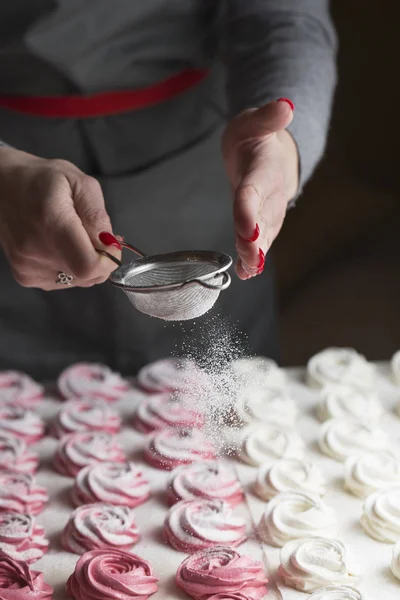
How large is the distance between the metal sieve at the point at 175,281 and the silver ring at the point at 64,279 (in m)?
0.15

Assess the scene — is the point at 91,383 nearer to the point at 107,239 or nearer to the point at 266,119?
the point at 107,239

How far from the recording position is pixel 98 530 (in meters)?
1.48

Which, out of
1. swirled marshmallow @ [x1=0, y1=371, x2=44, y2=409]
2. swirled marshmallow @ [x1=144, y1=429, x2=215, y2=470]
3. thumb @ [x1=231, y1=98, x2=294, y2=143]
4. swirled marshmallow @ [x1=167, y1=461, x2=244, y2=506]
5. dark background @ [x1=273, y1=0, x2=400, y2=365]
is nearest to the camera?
thumb @ [x1=231, y1=98, x2=294, y2=143]

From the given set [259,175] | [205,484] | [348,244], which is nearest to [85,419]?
[205,484]

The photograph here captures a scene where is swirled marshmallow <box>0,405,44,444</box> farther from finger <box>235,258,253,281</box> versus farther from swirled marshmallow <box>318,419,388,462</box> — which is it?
finger <box>235,258,253,281</box>

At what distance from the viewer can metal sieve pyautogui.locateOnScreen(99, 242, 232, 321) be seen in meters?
1.29

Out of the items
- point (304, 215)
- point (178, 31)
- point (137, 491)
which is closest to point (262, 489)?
point (137, 491)

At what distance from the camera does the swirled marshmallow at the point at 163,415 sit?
1826 millimetres

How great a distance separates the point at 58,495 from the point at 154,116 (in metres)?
0.95

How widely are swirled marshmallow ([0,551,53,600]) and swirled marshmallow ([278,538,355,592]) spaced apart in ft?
1.25

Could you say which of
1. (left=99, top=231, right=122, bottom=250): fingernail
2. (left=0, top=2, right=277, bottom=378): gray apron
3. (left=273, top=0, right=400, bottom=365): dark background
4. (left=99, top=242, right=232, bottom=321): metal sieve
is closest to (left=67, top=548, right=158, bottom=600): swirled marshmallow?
(left=99, top=242, right=232, bottom=321): metal sieve

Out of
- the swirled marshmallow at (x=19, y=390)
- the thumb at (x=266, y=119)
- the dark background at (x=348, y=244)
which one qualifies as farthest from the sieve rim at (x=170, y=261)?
the dark background at (x=348, y=244)

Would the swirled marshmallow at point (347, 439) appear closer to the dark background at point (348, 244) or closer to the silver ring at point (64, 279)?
the silver ring at point (64, 279)

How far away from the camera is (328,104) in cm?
187
